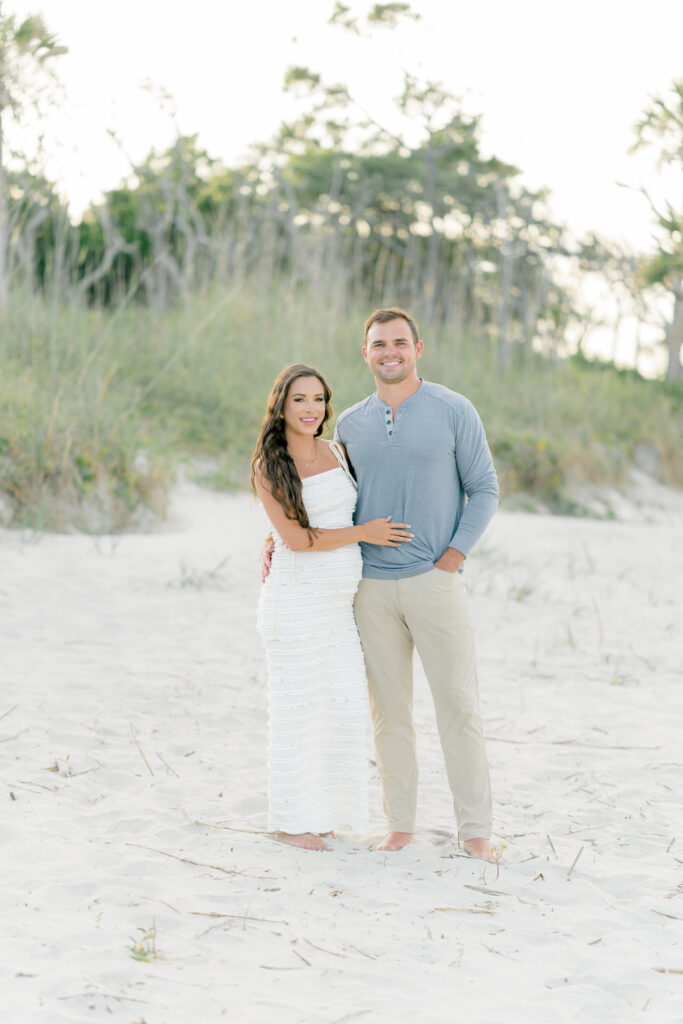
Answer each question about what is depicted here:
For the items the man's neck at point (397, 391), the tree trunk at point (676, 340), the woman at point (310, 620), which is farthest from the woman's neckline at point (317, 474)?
the tree trunk at point (676, 340)

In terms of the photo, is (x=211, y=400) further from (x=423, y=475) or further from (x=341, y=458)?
(x=423, y=475)

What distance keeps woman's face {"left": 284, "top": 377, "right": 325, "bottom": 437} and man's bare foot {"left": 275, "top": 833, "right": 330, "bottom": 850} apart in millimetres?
1390

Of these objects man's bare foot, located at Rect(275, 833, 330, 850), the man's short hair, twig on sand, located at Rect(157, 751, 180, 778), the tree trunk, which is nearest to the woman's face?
the man's short hair

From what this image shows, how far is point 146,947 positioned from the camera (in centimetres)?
268

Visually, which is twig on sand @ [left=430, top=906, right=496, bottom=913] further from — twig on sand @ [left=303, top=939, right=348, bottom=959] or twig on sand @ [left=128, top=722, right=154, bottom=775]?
twig on sand @ [left=128, top=722, right=154, bottom=775]

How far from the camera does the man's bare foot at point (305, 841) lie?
11.4ft

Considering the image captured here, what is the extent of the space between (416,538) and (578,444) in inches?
419

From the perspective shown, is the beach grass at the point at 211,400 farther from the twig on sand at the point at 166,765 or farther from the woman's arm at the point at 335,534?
the woman's arm at the point at 335,534

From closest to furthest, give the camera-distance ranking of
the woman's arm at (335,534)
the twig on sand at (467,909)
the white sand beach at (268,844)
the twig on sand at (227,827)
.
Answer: the white sand beach at (268,844) < the twig on sand at (467,909) < the woman's arm at (335,534) < the twig on sand at (227,827)

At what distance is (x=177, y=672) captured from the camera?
221 inches

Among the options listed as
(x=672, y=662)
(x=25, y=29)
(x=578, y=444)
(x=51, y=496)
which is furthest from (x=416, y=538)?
(x=578, y=444)

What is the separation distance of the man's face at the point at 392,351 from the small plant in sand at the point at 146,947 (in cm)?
181

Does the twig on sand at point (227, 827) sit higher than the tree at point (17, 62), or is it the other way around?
the tree at point (17, 62)

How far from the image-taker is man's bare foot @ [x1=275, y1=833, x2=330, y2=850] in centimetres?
348
